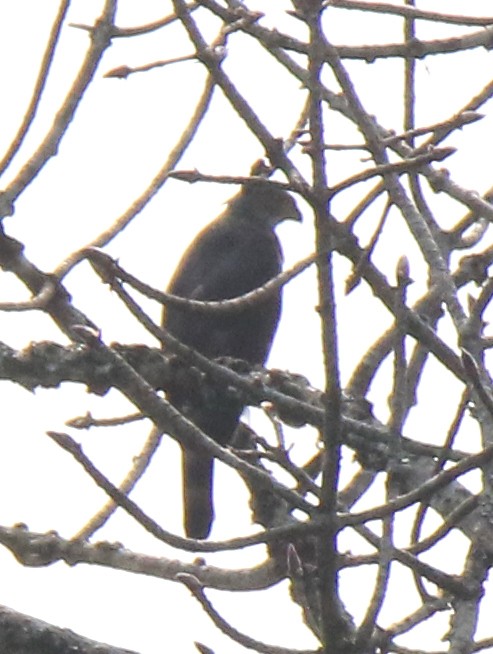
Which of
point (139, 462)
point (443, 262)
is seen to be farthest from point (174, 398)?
point (443, 262)

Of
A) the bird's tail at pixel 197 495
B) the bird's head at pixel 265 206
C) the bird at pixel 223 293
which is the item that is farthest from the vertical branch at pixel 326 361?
the bird's head at pixel 265 206

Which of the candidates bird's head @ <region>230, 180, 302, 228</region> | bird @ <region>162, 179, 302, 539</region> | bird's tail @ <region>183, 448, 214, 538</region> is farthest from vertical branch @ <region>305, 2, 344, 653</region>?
bird's head @ <region>230, 180, 302, 228</region>

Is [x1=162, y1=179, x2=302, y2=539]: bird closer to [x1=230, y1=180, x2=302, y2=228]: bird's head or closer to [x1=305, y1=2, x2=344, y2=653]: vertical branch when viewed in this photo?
[x1=230, y1=180, x2=302, y2=228]: bird's head

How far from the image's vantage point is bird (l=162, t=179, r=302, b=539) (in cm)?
503

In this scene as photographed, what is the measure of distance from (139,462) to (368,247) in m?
1.31

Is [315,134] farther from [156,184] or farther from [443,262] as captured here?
[156,184]

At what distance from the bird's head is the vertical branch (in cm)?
390

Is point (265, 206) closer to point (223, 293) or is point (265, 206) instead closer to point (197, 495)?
point (223, 293)

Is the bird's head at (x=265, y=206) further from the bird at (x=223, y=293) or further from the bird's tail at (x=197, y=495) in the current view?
the bird's tail at (x=197, y=495)

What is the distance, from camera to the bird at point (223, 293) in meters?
5.03

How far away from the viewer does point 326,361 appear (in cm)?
208

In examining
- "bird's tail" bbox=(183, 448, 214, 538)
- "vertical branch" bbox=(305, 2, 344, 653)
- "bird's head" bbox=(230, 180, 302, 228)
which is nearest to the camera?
"vertical branch" bbox=(305, 2, 344, 653)

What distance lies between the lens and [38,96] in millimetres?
3143

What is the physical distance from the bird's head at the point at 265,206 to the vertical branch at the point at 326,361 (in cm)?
390
